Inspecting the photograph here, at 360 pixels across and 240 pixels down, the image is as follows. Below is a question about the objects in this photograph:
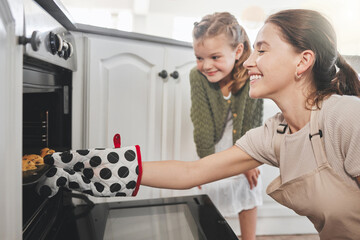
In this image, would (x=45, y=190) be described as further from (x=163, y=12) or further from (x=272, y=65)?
(x=163, y=12)

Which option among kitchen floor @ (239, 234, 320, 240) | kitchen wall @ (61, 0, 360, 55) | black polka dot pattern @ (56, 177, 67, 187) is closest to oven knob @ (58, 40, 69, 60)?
black polka dot pattern @ (56, 177, 67, 187)

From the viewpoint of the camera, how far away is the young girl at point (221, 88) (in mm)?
1177

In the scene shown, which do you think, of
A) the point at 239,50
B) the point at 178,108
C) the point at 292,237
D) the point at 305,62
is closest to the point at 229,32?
the point at 239,50

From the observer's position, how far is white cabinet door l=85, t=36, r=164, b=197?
114cm

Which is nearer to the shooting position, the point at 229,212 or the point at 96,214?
the point at 96,214

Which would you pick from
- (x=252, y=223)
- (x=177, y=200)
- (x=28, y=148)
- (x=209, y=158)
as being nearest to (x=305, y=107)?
(x=209, y=158)

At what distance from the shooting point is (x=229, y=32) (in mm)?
1178

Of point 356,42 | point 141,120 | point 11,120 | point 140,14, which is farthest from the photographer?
point 140,14

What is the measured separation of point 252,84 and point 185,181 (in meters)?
0.30

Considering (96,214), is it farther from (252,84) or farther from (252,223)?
(252,223)

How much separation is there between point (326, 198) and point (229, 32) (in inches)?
27.9

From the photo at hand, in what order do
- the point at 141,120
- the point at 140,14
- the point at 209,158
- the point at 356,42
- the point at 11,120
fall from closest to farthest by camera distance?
the point at 11,120, the point at 209,158, the point at 356,42, the point at 141,120, the point at 140,14

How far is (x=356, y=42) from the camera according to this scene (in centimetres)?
108

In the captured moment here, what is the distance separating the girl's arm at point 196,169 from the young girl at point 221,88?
361mm
